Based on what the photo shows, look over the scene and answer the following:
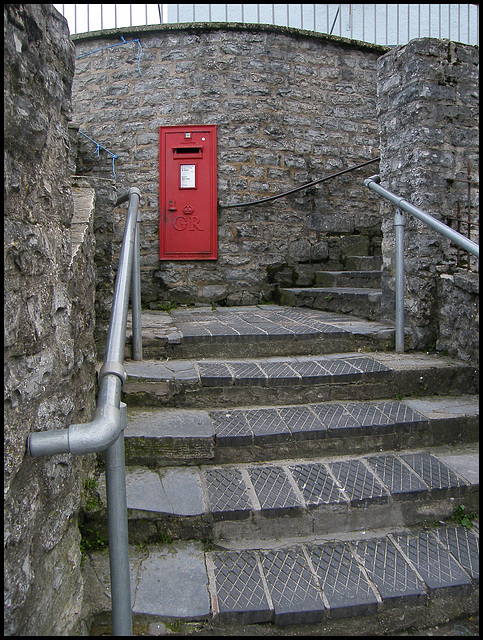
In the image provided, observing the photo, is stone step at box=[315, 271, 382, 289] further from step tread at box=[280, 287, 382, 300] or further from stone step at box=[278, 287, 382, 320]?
stone step at box=[278, 287, 382, 320]

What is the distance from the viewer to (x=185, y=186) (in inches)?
240

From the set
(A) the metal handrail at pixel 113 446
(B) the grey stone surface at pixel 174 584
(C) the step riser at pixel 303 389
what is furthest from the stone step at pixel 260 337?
(A) the metal handrail at pixel 113 446

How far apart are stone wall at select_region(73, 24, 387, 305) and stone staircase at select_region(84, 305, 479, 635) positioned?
9.22ft

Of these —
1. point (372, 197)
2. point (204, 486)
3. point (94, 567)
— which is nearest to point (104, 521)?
point (94, 567)

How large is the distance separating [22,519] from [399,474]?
6.03ft

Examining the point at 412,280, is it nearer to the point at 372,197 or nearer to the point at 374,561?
the point at 374,561

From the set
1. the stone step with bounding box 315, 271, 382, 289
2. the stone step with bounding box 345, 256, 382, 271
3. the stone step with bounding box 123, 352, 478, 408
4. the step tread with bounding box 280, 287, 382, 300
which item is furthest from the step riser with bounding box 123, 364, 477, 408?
the stone step with bounding box 345, 256, 382, 271

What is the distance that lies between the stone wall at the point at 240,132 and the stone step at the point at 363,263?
14cm

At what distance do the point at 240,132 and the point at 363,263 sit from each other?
2261mm

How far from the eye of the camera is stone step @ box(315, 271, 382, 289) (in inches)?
219

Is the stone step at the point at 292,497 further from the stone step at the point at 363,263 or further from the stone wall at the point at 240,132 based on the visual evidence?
the stone wall at the point at 240,132

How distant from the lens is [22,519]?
3.83 feet

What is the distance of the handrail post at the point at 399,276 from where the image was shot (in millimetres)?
3625

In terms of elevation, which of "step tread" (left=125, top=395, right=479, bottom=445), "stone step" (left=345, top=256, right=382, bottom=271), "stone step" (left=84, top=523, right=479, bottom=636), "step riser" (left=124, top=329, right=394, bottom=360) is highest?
"stone step" (left=345, top=256, right=382, bottom=271)
